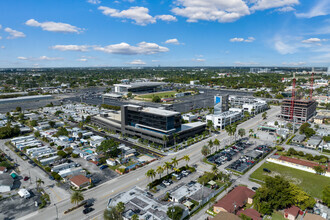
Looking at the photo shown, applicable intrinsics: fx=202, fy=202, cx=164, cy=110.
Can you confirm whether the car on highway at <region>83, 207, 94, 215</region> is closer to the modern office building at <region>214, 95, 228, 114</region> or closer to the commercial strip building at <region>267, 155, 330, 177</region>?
the commercial strip building at <region>267, 155, 330, 177</region>

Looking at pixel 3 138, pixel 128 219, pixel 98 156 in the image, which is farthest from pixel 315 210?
pixel 3 138

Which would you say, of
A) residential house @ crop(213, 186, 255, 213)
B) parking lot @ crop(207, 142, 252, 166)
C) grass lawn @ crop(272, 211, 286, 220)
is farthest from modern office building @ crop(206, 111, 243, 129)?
grass lawn @ crop(272, 211, 286, 220)

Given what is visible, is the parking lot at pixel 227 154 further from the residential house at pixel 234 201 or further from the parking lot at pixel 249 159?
the residential house at pixel 234 201

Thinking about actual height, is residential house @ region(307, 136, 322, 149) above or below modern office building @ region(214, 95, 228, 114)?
below

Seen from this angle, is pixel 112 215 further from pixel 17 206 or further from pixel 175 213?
pixel 17 206

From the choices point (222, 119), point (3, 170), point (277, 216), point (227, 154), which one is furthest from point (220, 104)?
point (3, 170)

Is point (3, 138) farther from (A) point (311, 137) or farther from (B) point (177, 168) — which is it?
(A) point (311, 137)
